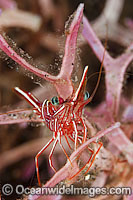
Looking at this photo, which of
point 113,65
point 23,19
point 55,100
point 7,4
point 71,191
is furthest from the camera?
point 23,19

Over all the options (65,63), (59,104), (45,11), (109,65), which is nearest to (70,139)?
(59,104)

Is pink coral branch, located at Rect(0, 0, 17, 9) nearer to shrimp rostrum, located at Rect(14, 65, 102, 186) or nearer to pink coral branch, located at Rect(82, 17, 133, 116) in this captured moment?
pink coral branch, located at Rect(82, 17, 133, 116)

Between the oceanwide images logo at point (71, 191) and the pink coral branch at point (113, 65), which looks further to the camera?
the pink coral branch at point (113, 65)

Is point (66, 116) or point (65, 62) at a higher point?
point (65, 62)

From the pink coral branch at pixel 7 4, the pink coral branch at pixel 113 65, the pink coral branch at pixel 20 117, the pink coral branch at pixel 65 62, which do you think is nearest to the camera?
the pink coral branch at pixel 65 62

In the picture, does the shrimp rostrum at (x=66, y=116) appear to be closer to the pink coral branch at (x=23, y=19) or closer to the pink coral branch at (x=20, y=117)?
the pink coral branch at (x=20, y=117)

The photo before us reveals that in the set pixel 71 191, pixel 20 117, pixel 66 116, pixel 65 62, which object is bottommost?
pixel 71 191

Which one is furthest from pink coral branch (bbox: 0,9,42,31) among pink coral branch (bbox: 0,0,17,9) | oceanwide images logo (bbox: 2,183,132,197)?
oceanwide images logo (bbox: 2,183,132,197)

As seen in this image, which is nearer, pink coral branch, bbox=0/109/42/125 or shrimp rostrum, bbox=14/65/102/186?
shrimp rostrum, bbox=14/65/102/186

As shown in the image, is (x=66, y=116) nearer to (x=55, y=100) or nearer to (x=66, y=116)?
(x=66, y=116)

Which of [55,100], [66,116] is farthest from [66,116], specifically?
[55,100]

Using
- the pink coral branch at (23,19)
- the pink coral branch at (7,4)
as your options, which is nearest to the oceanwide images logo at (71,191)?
the pink coral branch at (23,19)
